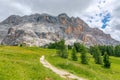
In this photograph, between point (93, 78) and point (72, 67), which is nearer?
point (93, 78)

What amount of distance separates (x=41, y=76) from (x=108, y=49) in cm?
17426

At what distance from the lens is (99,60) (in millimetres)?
96000

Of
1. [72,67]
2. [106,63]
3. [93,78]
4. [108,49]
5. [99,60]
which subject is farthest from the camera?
[108,49]

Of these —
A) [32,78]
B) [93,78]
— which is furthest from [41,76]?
[93,78]

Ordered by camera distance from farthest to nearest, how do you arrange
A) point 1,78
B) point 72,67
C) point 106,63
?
point 106,63 < point 72,67 < point 1,78

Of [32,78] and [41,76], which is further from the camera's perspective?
[41,76]

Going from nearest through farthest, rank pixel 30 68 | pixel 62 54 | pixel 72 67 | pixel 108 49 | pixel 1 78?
1. pixel 1 78
2. pixel 30 68
3. pixel 72 67
4. pixel 62 54
5. pixel 108 49

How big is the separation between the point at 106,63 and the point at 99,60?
12.8 metres

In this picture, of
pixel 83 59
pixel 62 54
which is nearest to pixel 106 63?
pixel 83 59

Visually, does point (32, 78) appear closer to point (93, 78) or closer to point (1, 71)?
point (1, 71)

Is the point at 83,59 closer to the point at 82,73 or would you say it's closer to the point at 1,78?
the point at 82,73

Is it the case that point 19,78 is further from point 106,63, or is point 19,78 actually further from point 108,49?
point 108,49

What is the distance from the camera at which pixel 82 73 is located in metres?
47.8

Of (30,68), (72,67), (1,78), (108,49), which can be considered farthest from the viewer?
(108,49)
